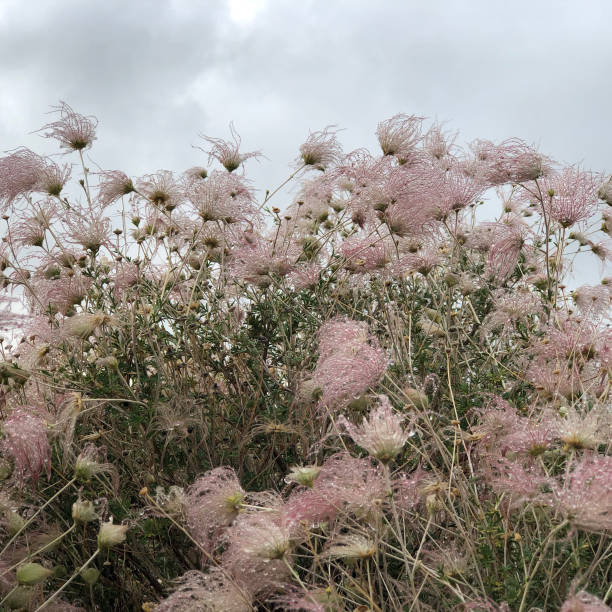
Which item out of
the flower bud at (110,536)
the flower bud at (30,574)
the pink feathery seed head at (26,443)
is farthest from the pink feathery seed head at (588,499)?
the pink feathery seed head at (26,443)

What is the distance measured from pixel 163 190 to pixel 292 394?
1276mm

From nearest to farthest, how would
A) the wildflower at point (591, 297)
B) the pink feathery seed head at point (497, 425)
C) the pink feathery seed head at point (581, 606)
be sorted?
the pink feathery seed head at point (581, 606), the pink feathery seed head at point (497, 425), the wildflower at point (591, 297)

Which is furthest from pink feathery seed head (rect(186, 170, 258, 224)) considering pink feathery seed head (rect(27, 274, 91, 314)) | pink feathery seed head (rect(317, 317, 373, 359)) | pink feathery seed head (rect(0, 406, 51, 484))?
pink feathery seed head (rect(0, 406, 51, 484))

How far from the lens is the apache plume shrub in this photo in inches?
91.4

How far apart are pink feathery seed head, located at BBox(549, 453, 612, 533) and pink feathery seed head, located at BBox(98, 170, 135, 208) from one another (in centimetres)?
256

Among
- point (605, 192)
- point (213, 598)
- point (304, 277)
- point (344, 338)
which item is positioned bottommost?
point (213, 598)

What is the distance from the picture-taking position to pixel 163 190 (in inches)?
152

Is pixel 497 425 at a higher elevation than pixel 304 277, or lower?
lower

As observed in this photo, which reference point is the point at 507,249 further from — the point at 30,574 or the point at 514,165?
the point at 30,574

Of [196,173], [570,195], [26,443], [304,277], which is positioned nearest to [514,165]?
[570,195]

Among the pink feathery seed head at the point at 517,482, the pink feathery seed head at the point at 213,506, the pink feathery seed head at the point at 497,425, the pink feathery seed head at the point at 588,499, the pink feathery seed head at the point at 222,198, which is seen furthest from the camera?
the pink feathery seed head at the point at 222,198

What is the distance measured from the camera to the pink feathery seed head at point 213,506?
238 cm

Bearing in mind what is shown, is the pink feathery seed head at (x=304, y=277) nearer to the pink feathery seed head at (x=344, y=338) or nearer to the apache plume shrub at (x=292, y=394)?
the apache plume shrub at (x=292, y=394)

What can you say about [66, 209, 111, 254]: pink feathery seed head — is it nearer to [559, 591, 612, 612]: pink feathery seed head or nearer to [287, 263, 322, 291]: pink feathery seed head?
[287, 263, 322, 291]: pink feathery seed head
